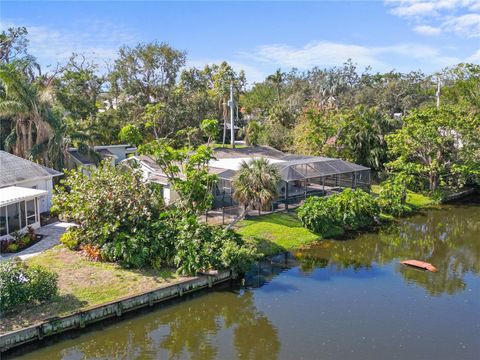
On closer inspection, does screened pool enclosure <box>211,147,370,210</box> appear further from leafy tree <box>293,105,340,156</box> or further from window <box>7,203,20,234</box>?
window <box>7,203,20,234</box>

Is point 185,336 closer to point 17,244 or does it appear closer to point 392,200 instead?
point 17,244

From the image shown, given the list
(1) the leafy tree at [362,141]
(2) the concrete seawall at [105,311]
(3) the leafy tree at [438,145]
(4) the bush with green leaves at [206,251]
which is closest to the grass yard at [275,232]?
(4) the bush with green leaves at [206,251]

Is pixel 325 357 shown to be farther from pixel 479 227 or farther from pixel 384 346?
pixel 479 227

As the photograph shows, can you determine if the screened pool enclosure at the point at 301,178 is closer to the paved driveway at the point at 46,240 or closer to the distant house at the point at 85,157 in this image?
the distant house at the point at 85,157

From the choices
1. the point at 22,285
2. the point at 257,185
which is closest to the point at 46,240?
the point at 22,285

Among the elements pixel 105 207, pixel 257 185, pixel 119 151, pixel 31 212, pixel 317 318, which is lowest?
pixel 317 318

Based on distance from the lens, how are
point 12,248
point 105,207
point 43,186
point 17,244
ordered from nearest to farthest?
1. point 105,207
2. point 12,248
3. point 17,244
4. point 43,186

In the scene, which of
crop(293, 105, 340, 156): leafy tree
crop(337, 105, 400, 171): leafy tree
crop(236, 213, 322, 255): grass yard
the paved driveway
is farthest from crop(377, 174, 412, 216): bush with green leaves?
the paved driveway

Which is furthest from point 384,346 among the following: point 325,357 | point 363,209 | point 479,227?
point 479,227
